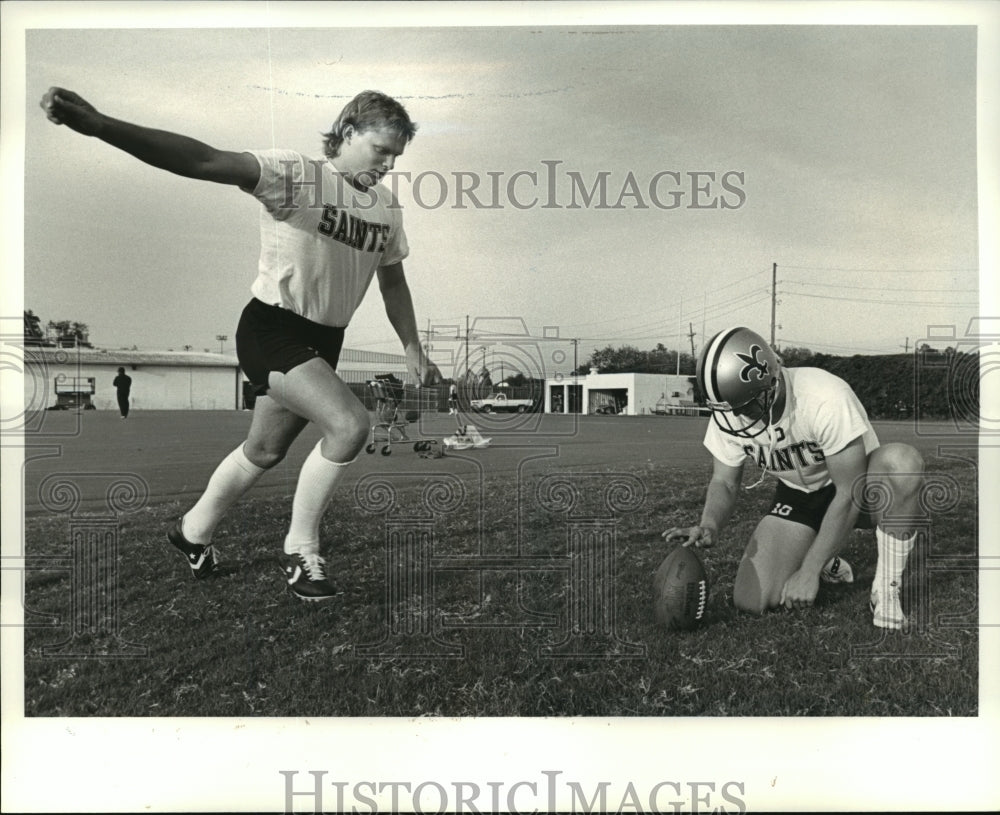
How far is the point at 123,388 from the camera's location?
2.51m

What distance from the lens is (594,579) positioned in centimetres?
→ 251

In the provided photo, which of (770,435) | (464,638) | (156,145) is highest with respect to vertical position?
(156,145)

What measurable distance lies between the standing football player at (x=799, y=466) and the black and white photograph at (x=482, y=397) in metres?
0.02

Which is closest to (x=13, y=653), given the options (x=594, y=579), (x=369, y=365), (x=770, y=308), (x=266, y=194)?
(x=369, y=365)

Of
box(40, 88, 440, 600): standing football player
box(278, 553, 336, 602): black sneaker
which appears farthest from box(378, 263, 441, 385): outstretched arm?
box(278, 553, 336, 602): black sneaker

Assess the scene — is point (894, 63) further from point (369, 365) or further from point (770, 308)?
point (369, 365)

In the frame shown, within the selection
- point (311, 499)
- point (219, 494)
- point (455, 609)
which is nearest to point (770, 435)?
point (455, 609)

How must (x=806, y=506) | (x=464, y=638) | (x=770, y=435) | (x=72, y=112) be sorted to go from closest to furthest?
(x=72, y=112) < (x=464, y=638) < (x=770, y=435) < (x=806, y=506)

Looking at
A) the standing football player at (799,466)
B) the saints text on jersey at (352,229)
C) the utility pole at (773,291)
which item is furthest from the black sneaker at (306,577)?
the utility pole at (773,291)

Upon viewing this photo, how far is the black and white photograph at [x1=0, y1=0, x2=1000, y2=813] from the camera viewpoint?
7.86ft

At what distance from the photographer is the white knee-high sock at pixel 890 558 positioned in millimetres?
2508

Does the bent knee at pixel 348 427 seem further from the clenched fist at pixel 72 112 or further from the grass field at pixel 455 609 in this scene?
the clenched fist at pixel 72 112

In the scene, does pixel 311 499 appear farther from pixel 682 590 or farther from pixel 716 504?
pixel 716 504

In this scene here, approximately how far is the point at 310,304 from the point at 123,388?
79 cm
